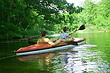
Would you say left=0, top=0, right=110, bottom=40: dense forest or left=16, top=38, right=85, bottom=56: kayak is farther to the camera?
left=0, top=0, right=110, bottom=40: dense forest

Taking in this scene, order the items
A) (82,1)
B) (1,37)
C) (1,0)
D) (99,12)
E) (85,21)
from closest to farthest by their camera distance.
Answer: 1. (1,0)
2. (1,37)
3. (99,12)
4. (85,21)
5. (82,1)

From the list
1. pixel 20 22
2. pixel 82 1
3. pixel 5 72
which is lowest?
pixel 5 72

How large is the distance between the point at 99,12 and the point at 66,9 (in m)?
41.3

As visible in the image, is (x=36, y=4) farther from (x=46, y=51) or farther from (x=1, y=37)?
(x=46, y=51)

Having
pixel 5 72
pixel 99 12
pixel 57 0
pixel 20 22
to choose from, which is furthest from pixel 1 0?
pixel 99 12

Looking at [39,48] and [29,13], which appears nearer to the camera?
[39,48]

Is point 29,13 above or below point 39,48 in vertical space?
above

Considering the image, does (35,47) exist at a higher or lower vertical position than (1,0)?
lower

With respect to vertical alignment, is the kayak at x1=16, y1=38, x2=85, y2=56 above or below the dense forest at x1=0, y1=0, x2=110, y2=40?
below

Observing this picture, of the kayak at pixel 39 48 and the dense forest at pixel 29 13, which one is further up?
the dense forest at pixel 29 13

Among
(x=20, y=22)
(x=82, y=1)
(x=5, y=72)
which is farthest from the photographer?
(x=82, y=1)

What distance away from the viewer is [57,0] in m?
18.2

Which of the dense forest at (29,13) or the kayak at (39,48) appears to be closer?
the kayak at (39,48)

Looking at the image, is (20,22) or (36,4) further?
(20,22)
